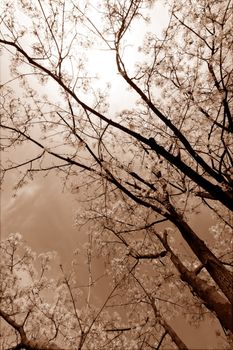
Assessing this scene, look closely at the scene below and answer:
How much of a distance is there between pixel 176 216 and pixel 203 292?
140 centimetres

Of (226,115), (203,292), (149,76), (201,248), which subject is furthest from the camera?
(226,115)

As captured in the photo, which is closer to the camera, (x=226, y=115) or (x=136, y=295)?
(x=226, y=115)

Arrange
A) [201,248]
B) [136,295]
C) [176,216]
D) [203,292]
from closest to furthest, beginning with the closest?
[203,292] < [201,248] < [176,216] < [136,295]

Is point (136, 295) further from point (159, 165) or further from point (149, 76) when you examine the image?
point (149, 76)

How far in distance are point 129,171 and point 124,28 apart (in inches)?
105

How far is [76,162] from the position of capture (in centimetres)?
732

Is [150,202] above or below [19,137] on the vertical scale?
below

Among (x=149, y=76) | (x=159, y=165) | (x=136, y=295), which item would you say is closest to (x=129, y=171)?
(x=159, y=165)

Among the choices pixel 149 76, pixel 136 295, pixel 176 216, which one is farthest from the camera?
pixel 136 295

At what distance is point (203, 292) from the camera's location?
570cm

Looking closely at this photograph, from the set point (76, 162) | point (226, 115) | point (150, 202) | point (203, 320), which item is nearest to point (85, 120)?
point (76, 162)

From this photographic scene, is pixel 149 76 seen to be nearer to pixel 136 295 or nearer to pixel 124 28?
pixel 124 28

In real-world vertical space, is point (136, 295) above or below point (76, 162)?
below

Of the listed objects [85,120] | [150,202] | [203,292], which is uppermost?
[85,120]
